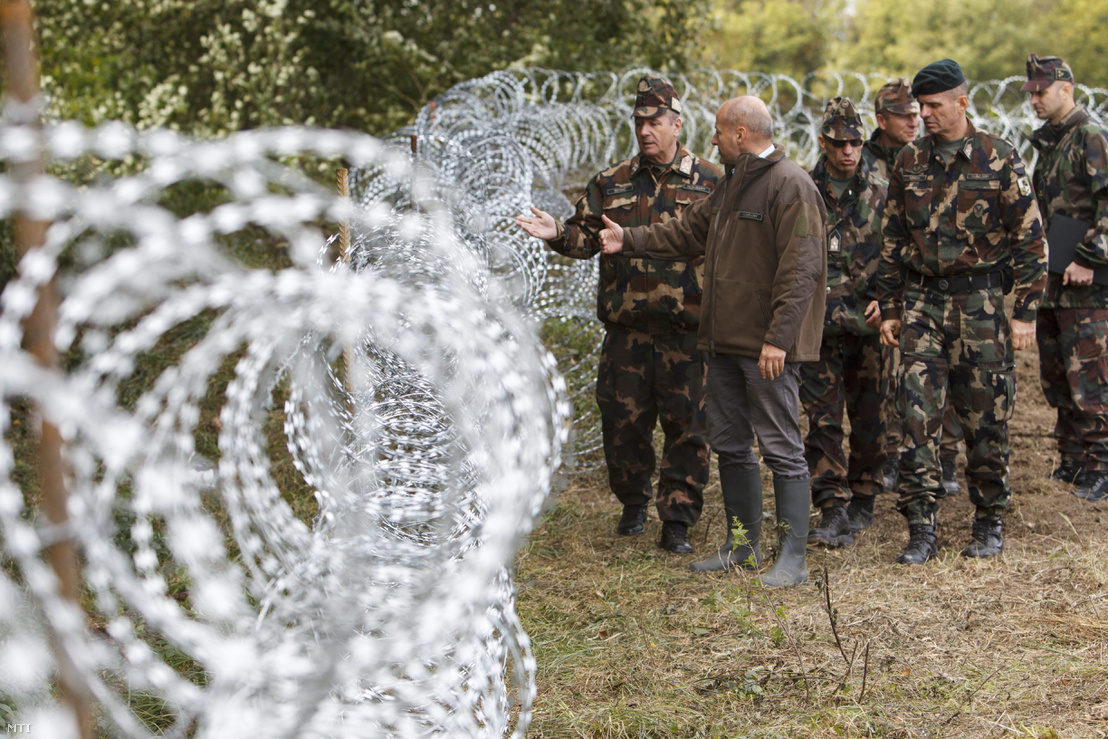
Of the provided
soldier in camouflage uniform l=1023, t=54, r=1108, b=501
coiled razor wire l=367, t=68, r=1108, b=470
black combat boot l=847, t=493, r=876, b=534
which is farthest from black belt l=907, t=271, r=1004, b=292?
coiled razor wire l=367, t=68, r=1108, b=470

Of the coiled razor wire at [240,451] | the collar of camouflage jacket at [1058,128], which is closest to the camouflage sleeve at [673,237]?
the coiled razor wire at [240,451]

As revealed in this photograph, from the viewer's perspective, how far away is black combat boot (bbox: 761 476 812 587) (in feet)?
15.0

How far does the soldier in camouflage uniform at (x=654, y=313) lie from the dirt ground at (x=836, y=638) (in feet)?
1.38

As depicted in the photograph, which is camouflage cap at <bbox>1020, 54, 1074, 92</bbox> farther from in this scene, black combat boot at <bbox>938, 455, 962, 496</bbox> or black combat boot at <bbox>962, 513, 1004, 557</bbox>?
black combat boot at <bbox>962, 513, 1004, 557</bbox>

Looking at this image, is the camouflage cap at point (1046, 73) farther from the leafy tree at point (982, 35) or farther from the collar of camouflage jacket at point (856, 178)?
the leafy tree at point (982, 35)

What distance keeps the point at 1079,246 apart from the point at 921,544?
85.9 inches

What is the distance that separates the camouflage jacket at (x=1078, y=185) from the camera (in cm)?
574

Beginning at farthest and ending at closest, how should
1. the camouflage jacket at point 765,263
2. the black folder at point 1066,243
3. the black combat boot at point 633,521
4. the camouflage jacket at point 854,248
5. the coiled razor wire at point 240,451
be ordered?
1. the black folder at point 1066,243
2. the black combat boot at point 633,521
3. the camouflage jacket at point 854,248
4. the camouflage jacket at point 765,263
5. the coiled razor wire at point 240,451

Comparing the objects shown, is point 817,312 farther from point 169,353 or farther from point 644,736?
point 169,353

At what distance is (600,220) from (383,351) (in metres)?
1.58

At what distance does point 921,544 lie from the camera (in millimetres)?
4859

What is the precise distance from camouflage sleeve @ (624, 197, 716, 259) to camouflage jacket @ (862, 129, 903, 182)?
1117 millimetres

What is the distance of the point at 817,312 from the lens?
14.9 ft

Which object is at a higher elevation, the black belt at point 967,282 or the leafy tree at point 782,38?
the leafy tree at point 782,38
